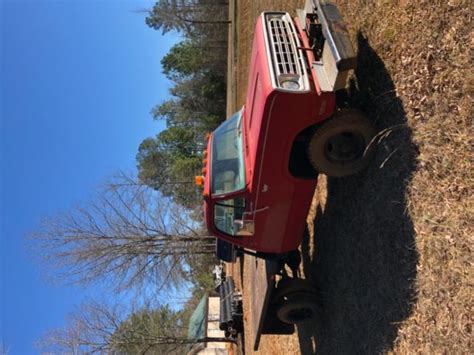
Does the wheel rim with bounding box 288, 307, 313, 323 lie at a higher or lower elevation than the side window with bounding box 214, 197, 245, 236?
lower

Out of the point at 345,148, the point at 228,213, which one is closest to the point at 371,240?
the point at 345,148

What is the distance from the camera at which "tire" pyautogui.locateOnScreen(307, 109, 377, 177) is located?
17.1ft

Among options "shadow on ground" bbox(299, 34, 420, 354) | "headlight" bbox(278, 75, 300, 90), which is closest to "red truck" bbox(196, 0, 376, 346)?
"headlight" bbox(278, 75, 300, 90)

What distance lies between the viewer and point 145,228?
19.1 metres

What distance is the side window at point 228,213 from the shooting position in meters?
6.21

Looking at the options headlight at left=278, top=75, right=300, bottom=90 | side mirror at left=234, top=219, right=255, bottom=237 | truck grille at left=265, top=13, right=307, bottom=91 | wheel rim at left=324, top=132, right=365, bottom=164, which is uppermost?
truck grille at left=265, top=13, right=307, bottom=91

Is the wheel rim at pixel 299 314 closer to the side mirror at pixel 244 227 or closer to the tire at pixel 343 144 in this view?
the side mirror at pixel 244 227

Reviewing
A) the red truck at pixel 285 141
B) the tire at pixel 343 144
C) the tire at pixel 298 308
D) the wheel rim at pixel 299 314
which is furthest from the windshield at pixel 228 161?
the wheel rim at pixel 299 314

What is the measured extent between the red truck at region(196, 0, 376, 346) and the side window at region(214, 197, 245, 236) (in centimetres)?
1

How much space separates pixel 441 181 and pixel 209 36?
28.6m

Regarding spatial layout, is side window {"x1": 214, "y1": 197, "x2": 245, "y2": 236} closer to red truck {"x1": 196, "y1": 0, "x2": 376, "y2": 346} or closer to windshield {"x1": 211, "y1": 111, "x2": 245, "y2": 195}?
red truck {"x1": 196, "y1": 0, "x2": 376, "y2": 346}

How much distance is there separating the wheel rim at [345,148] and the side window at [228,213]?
130cm

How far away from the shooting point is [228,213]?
641 cm

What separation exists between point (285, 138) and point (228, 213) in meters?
1.54
